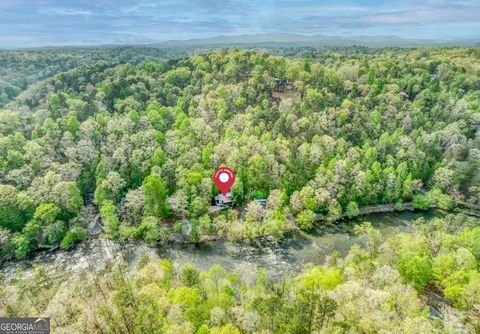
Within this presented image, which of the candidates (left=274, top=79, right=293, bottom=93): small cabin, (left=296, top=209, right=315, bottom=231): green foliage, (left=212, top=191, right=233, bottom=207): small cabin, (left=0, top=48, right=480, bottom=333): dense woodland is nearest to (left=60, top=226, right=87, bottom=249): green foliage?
(left=0, top=48, right=480, bottom=333): dense woodland

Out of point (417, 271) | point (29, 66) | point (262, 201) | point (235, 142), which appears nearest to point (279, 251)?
point (262, 201)

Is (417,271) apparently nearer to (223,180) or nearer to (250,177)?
(250,177)

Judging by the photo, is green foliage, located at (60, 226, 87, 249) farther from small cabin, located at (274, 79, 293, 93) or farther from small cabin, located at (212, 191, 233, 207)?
small cabin, located at (274, 79, 293, 93)

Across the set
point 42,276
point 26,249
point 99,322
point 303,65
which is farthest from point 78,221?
point 303,65

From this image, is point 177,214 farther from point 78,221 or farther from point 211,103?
→ point 211,103

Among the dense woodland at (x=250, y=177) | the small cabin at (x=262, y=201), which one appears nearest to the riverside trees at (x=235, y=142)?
the dense woodland at (x=250, y=177)

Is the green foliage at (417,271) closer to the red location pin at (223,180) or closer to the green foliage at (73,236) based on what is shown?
the red location pin at (223,180)
